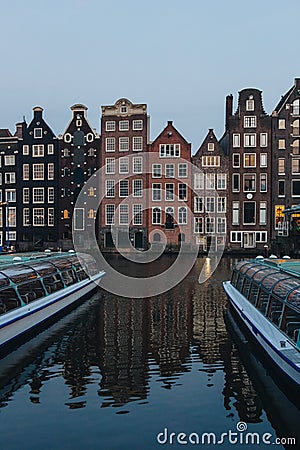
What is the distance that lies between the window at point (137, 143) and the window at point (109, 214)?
9.42 m

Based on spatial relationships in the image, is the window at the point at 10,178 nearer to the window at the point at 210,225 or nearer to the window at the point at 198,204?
the window at the point at 198,204

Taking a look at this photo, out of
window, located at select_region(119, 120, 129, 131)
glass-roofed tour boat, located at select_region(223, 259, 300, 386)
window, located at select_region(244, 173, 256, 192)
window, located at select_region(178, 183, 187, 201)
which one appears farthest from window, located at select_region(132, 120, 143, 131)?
glass-roofed tour boat, located at select_region(223, 259, 300, 386)

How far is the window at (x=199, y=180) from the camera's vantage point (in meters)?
64.4

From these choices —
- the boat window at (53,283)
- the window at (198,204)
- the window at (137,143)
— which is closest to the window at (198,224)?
the window at (198,204)

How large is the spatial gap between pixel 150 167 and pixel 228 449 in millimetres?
58040

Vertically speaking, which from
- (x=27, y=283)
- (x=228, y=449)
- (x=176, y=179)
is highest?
(x=176, y=179)

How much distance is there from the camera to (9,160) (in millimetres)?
70812

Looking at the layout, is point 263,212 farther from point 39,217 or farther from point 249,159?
point 39,217

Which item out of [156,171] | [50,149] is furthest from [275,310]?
[50,149]

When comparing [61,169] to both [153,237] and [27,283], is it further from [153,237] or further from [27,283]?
[27,283]

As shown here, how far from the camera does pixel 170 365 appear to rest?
1386cm

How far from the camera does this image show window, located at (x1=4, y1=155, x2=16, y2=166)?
7056cm

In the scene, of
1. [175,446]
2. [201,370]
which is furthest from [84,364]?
[175,446]

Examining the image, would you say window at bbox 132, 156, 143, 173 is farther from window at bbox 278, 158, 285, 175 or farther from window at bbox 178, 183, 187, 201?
window at bbox 278, 158, 285, 175
